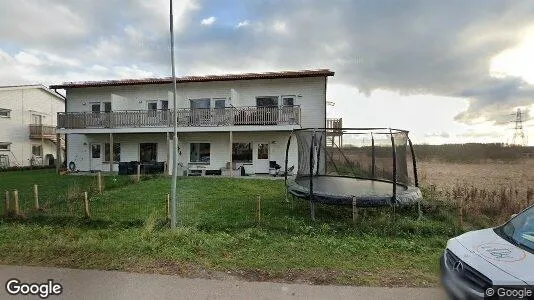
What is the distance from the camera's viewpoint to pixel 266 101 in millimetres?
19922

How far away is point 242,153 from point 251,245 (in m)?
14.4

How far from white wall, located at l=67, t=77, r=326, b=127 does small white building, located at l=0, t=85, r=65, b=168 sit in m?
10.0

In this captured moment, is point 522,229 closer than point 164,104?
Yes

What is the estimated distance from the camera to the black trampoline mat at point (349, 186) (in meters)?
8.86

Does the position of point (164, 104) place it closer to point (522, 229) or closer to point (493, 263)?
point (522, 229)

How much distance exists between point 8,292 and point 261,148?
16.2m

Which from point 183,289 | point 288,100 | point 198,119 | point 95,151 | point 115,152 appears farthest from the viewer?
point 95,151

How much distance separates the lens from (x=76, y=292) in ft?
13.1

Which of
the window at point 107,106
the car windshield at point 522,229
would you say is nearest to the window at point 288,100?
the window at point 107,106

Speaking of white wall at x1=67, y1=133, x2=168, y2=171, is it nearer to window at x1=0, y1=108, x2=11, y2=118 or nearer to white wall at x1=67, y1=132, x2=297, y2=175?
white wall at x1=67, y1=132, x2=297, y2=175

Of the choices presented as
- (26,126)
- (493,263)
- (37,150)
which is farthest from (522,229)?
(37,150)

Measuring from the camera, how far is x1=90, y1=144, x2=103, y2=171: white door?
22.3 metres

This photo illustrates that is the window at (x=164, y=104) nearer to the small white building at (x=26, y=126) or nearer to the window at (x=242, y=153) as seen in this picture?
the window at (x=242, y=153)

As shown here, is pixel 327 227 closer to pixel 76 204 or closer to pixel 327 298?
pixel 327 298
